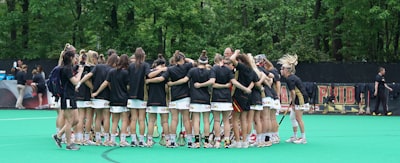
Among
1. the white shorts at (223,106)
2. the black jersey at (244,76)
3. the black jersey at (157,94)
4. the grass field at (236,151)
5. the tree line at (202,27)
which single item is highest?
the tree line at (202,27)

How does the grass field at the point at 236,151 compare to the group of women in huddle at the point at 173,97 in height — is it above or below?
below

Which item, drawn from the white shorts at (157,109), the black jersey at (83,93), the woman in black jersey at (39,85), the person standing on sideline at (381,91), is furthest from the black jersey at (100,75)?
the woman in black jersey at (39,85)

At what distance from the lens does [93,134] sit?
17656 mm

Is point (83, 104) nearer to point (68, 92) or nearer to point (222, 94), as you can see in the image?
point (68, 92)

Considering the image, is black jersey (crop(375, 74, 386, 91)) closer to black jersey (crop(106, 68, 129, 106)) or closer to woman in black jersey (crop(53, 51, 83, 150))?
black jersey (crop(106, 68, 129, 106))

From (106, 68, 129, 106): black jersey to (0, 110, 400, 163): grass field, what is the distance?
1068 millimetres

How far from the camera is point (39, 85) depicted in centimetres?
3188

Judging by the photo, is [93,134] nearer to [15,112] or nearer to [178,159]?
[178,159]

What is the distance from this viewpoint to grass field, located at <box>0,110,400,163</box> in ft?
46.5

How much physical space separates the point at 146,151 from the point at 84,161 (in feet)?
6.84

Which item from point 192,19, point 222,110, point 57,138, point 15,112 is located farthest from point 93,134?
point 192,19

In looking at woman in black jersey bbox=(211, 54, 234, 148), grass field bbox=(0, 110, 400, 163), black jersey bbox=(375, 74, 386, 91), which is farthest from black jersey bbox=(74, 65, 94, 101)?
black jersey bbox=(375, 74, 386, 91)

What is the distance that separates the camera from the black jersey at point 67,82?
595 inches

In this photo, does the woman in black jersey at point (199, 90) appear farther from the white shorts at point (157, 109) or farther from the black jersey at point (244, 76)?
the black jersey at point (244, 76)
